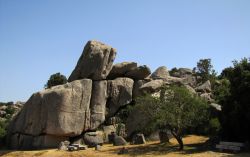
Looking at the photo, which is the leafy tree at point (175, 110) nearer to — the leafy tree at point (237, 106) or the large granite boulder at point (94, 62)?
the leafy tree at point (237, 106)

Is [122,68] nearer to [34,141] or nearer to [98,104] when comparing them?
[98,104]

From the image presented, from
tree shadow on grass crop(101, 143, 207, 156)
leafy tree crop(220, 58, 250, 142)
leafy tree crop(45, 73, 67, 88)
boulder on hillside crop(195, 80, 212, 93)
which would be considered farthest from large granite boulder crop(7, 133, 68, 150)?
boulder on hillside crop(195, 80, 212, 93)

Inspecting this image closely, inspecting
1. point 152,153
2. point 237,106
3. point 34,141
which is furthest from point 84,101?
point 237,106

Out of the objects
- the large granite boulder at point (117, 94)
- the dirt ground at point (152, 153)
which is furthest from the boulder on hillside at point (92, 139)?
the large granite boulder at point (117, 94)

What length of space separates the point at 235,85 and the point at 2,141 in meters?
27.4

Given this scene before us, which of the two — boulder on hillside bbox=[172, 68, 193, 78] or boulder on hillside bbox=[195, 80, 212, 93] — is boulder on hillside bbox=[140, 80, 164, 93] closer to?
boulder on hillside bbox=[195, 80, 212, 93]

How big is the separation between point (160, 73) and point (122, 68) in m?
6.99

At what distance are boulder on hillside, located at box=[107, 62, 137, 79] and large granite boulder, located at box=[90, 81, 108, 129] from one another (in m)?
4.62

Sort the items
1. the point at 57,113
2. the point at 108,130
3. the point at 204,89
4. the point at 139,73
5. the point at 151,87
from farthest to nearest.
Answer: the point at 204,89
the point at 139,73
the point at 151,87
the point at 108,130
the point at 57,113

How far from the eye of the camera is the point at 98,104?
39656 millimetres

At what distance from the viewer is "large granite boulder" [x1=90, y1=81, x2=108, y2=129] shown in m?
38.9

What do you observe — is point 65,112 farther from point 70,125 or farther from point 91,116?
point 91,116

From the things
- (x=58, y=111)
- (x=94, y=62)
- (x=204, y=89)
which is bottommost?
(x=58, y=111)

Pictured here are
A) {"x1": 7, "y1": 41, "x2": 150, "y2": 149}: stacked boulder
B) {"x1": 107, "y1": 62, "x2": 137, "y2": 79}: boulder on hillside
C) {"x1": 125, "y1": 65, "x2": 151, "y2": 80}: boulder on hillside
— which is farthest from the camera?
Answer: {"x1": 125, "y1": 65, "x2": 151, "y2": 80}: boulder on hillside
